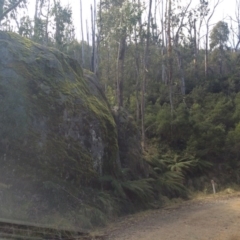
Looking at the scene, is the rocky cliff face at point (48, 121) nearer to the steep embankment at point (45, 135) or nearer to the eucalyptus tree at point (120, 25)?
the steep embankment at point (45, 135)

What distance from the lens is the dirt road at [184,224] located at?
34.9 feet

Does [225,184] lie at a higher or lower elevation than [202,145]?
lower

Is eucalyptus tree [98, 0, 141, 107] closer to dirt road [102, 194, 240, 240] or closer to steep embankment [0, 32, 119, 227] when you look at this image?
steep embankment [0, 32, 119, 227]

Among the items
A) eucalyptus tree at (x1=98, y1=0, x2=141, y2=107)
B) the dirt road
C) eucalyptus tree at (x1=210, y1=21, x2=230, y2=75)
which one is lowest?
the dirt road

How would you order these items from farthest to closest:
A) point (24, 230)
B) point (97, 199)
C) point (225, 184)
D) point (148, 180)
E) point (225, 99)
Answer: point (225, 99)
point (225, 184)
point (148, 180)
point (97, 199)
point (24, 230)

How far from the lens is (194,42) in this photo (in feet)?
158

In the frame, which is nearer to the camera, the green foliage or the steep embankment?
the steep embankment

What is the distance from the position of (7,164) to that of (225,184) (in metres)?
14.0

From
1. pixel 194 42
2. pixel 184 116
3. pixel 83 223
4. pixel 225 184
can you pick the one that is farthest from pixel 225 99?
pixel 83 223

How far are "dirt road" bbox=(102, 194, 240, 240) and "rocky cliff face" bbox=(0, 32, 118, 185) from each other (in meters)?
2.11

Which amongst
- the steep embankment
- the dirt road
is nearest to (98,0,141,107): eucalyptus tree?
the steep embankment

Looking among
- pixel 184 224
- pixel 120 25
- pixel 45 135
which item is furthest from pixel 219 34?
pixel 184 224

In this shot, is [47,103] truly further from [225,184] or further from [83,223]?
[225,184]

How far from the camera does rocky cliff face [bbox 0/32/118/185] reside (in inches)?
472
